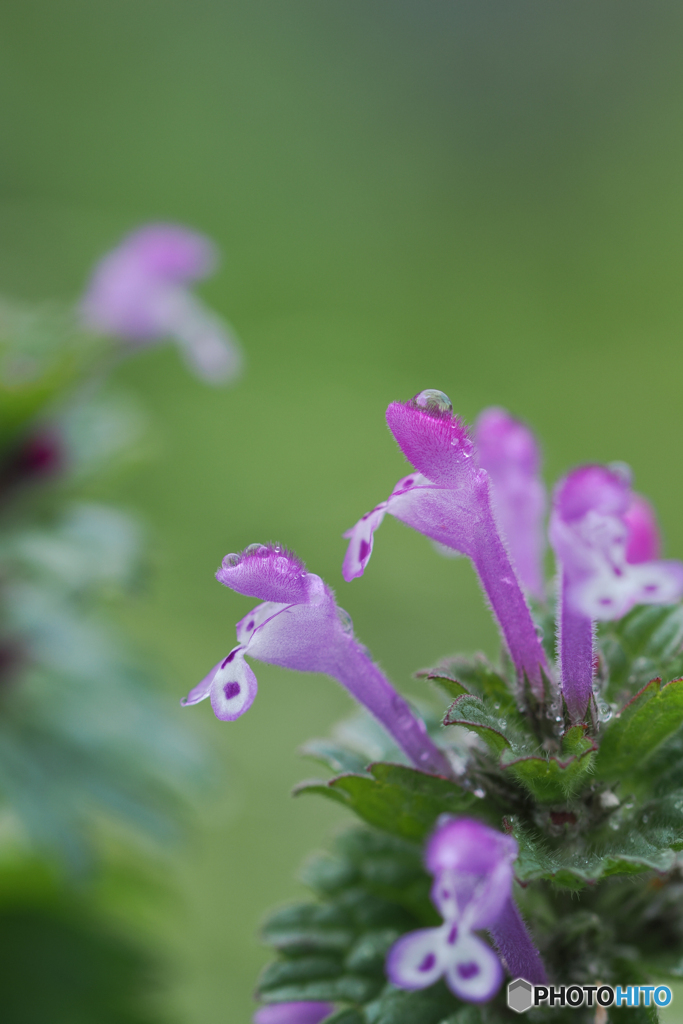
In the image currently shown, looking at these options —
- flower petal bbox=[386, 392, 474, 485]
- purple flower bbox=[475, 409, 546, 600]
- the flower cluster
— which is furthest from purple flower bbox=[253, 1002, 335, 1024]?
flower petal bbox=[386, 392, 474, 485]

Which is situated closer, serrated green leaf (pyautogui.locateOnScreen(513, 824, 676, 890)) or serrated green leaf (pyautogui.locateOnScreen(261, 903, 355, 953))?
serrated green leaf (pyautogui.locateOnScreen(513, 824, 676, 890))

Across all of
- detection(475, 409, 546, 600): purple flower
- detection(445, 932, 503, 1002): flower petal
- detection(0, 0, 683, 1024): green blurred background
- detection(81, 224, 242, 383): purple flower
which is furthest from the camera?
detection(0, 0, 683, 1024): green blurred background

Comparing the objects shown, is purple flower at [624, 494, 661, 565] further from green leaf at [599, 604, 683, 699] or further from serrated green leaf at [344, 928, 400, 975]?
serrated green leaf at [344, 928, 400, 975]

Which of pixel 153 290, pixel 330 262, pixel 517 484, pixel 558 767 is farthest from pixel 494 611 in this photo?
pixel 330 262

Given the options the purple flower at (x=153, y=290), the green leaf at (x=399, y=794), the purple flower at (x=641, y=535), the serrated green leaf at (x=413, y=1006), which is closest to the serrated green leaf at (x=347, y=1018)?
the serrated green leaf at (x=413, y=1006)

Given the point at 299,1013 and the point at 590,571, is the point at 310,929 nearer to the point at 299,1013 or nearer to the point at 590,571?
the point at 299,1013

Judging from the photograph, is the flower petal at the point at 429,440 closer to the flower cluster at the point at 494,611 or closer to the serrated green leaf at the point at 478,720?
the flower cluster at the point at 494,611

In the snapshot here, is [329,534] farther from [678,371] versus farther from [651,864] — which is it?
[651,864]
